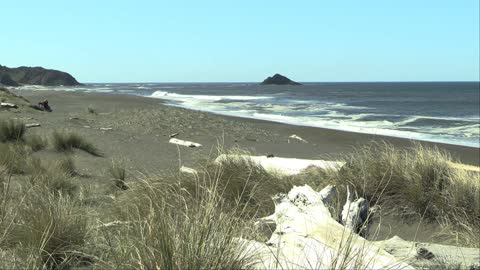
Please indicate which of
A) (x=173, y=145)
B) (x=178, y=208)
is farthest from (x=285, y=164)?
(x=173, y=145)

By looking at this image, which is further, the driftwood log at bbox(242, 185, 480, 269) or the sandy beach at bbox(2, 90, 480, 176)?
the sandy beach at bbox(2, 90, 480, 176)

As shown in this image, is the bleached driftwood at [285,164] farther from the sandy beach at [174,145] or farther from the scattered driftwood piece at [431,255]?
the scattered driftwood piece at [431,255]

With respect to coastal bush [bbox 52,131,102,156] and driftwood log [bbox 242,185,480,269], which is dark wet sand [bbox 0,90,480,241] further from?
driftwood log [bbox 242,185,480,269]

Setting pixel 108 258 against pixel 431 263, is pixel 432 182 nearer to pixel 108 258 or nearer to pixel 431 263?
pixel 431 263

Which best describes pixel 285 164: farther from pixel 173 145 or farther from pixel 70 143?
pixel 173 145

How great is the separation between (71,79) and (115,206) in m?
165

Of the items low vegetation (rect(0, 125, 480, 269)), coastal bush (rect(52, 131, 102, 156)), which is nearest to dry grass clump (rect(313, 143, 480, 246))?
low vegetation (rect(0, 125, 480, 269))

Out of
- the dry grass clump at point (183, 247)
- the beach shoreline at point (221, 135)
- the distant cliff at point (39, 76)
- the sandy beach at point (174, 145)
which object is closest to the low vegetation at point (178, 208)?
the dry grass clump at point (183, 247)

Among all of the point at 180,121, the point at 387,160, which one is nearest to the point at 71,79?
the point at 180,121

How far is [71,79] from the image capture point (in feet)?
531

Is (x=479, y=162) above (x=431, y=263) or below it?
below

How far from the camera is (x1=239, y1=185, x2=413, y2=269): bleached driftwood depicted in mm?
3430

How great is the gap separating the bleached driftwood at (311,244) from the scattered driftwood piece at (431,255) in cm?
26

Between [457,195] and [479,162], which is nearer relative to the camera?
[457,195]
